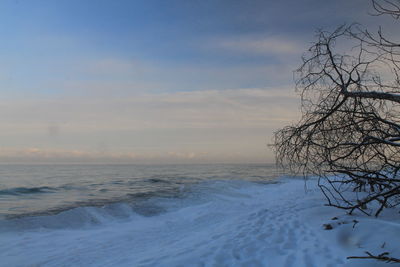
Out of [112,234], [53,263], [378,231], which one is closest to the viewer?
[378,231]

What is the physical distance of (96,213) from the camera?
35.6 ft

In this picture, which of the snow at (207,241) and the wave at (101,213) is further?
the wave at (101,213)

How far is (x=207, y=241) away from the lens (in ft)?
18.1

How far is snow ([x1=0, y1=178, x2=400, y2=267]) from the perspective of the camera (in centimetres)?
413

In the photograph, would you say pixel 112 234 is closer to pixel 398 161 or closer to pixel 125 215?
pixel 125 215

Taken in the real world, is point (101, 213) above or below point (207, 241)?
below

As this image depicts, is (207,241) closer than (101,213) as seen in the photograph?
Yes

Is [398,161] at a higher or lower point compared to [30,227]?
higher

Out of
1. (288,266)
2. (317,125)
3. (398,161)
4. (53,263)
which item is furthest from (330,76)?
(53,263)

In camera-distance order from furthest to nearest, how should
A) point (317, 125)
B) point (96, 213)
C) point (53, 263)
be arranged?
point (96, 213)
point (53, 263)
point (317, 125)

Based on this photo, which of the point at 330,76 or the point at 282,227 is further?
the point at 282,227

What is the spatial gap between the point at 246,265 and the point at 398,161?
9.84 ft

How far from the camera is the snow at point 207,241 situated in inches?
163

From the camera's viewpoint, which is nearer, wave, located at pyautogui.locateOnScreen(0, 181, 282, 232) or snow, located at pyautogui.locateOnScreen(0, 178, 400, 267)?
snow, located at pyautogui.locateOnScreen(0, 178, 400, 267)
